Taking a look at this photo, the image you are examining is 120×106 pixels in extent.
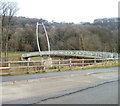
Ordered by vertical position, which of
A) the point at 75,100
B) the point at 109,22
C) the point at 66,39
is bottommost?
the point at 75,100

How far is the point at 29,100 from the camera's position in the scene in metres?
7.82

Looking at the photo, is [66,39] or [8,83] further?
[66,39]

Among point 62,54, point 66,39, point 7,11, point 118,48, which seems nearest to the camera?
point 7,11

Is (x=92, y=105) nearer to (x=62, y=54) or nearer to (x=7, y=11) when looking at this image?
(x=7, y=11)

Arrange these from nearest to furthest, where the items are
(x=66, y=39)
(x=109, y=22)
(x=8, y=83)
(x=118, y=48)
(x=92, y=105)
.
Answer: (x=92, y=105) → (x=8, y=83) → (x=118, y=48) → (x=109, y=22) → (x=66, y=39)

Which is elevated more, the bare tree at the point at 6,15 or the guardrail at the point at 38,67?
the bare tree at the point at 6,15

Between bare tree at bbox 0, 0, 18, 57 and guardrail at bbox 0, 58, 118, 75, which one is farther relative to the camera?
bare tree at bbox 0, 0, 18, 57

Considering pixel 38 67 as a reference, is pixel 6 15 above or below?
above

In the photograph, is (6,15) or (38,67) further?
(6,15)

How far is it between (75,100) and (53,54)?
216ft

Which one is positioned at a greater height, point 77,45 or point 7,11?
point 7,11

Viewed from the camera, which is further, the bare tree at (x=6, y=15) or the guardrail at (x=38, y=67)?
the bare tree at (x=6, y=15)

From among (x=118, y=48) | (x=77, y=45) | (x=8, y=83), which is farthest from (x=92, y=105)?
(x=77, y=45)

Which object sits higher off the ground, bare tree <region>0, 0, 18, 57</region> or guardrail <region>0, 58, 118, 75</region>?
bare tree <region>0, 0, 18, 57</region>
